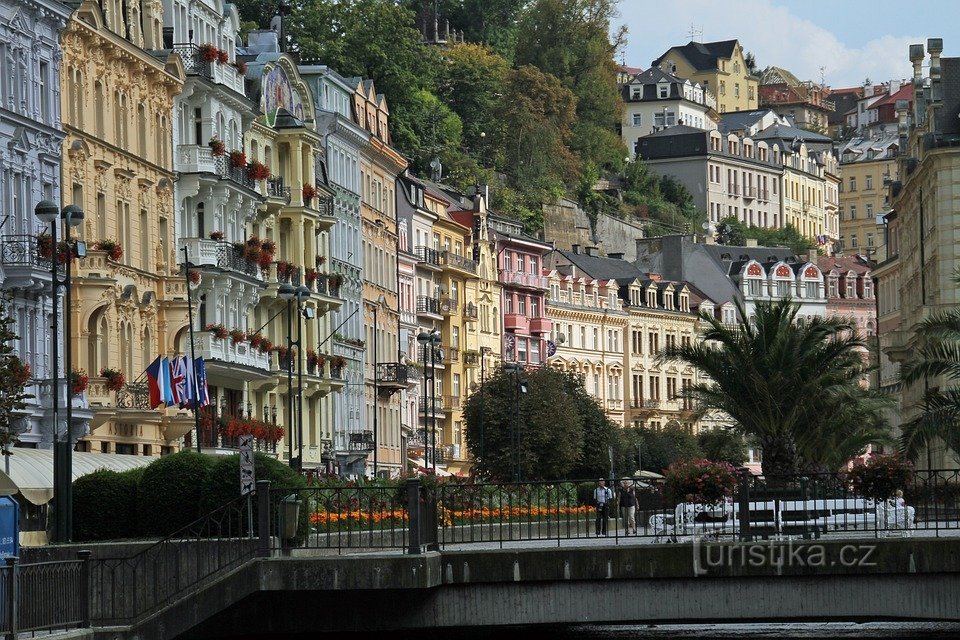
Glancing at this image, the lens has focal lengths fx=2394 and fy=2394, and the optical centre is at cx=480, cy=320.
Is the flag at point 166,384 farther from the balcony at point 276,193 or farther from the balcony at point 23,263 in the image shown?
the balcony at point 276,193

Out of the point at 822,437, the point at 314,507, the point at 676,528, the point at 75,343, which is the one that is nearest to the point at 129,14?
the point at 75,343

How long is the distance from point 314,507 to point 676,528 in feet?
23.3

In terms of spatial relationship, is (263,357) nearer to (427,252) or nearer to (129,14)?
(129,14)

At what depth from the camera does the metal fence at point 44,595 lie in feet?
99.5

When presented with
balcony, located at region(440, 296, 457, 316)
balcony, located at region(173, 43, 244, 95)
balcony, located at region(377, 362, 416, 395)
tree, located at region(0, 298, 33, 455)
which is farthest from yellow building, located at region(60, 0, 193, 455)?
balcony, located at region(440, 296, 457, 316)

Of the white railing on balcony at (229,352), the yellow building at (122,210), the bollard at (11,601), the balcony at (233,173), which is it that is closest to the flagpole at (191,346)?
the white railing on balcony at (229,352)

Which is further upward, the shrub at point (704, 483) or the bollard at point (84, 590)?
the shrub at point (704, 483)

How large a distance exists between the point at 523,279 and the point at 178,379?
78541 mm

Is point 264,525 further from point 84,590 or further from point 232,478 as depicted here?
point 84,590

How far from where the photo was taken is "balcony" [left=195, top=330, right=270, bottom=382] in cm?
7162

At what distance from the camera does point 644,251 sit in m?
177

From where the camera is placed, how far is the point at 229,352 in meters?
74.2

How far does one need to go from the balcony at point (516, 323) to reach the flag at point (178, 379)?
74.4 m

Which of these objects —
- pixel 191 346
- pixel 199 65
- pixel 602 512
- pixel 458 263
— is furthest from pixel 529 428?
pixel 602 512
